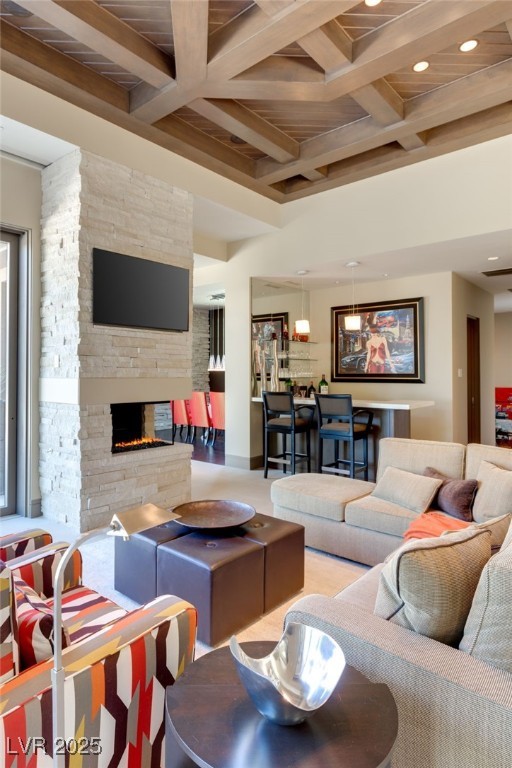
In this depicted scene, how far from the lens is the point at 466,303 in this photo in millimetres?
6402

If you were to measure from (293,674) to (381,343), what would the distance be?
577cm

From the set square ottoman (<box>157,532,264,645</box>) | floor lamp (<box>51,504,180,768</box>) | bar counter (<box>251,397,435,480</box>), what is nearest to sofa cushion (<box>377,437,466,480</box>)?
square ottoman (<box>157,532,264,645</box>)

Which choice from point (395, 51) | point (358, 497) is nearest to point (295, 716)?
point (358, 497)

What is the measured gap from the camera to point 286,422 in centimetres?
Result: 533

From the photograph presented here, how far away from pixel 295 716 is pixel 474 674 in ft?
1.56

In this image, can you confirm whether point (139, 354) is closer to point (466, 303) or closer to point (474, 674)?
point (474, 674)

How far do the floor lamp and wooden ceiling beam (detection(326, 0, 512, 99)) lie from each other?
337cm

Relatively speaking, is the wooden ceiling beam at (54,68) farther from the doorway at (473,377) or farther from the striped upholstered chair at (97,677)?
the doorway at (473,377)

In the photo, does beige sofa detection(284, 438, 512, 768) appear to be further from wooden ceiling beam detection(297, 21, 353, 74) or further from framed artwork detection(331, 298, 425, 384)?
framed artwork detection(331, 298, 425, 384)

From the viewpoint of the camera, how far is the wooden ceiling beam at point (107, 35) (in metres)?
2.77

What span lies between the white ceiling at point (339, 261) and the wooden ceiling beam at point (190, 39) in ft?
3.56

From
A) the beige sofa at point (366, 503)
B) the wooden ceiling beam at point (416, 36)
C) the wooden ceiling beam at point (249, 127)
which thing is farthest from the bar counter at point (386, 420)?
the wooden ceiling beam at point (416, 36)

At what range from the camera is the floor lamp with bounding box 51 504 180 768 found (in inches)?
34.7

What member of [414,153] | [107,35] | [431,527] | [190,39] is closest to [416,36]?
[190,39]
